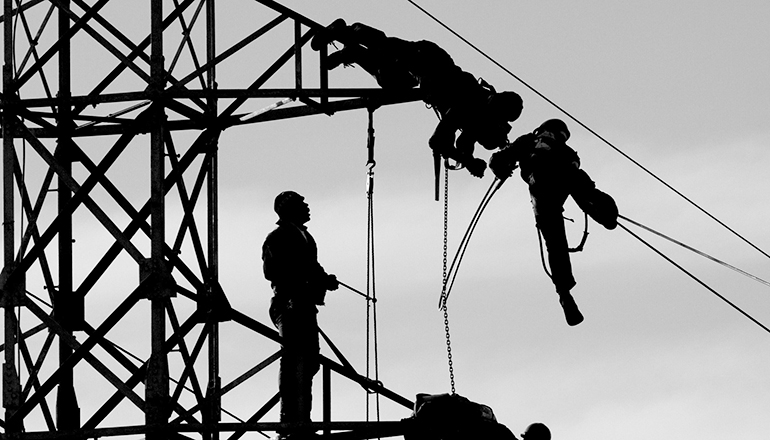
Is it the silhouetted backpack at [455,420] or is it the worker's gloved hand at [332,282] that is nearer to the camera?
the silhouetted backpack at [455,420]

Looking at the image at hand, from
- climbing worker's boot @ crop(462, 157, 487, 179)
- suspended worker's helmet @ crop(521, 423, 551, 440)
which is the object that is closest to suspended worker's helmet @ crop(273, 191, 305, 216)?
climbing worker's boot @ crop(462, 157, 487, 179)

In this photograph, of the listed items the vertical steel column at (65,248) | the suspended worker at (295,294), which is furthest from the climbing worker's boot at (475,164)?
the vertical steel column at (65,248)

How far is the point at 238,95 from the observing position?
38.9 metres

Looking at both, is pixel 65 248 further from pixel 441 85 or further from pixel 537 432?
pixel 537 432

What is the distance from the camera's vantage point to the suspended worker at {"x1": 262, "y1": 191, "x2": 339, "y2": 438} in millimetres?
39250

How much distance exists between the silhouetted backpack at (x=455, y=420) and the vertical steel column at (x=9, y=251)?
3.77m

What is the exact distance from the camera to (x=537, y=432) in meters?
37.7

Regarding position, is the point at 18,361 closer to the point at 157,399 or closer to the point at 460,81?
the point at 157,399

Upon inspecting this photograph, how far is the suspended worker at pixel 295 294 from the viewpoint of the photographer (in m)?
39.2

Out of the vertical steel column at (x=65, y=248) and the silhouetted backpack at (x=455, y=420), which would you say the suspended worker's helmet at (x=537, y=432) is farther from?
the vertical steel column at (x=65, y=248)

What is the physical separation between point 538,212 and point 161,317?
3.46 metres

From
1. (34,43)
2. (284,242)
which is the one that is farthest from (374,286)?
(34,43)

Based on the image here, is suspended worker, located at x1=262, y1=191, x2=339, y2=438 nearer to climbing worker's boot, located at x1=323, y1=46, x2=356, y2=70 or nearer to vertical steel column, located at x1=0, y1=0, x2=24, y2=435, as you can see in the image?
climbing worker's boot, located at x1=323, y1=46, x2=356, y2=70

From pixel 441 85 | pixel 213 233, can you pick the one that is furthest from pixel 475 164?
pixel 213 233
